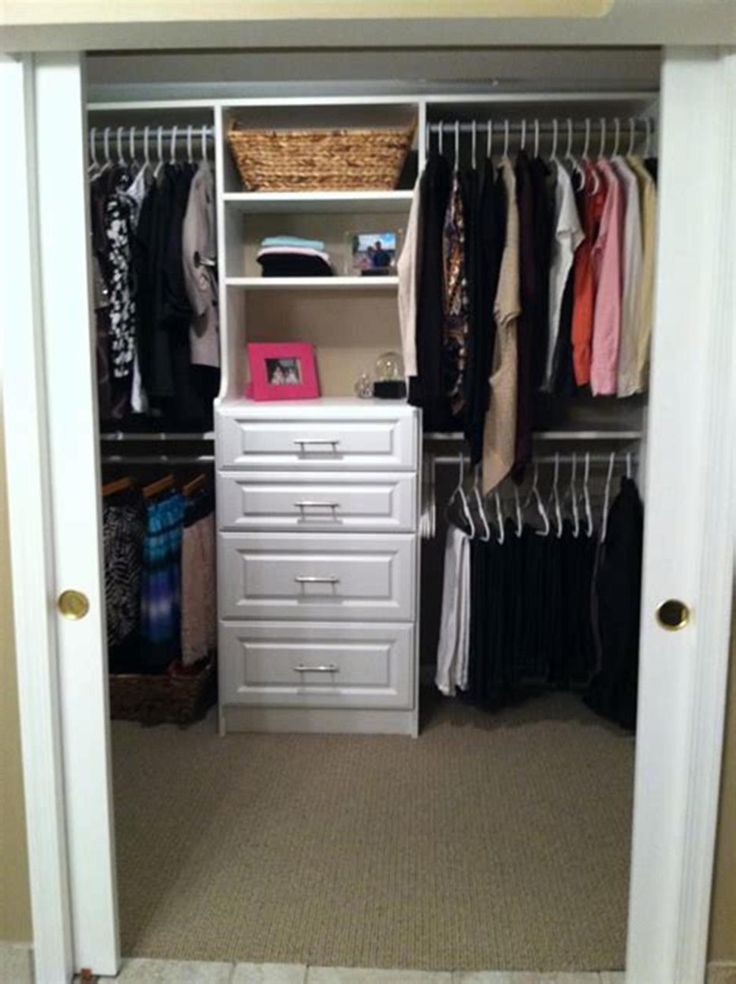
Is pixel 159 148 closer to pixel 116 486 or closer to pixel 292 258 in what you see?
pixel 292 258

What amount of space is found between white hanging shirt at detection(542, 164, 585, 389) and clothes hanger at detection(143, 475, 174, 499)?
1.38 m

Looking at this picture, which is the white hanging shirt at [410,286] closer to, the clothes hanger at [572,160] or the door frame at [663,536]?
the clothes hanger at [572,160]

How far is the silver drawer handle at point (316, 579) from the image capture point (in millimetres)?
2746

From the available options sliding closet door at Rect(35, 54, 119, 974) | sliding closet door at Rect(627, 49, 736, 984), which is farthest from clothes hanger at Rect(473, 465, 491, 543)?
sliding closet door at Rect(35, 54, 119, 974)

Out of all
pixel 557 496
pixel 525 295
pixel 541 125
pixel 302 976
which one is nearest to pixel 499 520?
pixel 557 496

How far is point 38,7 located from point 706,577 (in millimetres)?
1383

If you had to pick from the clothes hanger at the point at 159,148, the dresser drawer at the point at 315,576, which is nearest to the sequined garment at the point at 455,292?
the dresser drawer at the point at 315,576

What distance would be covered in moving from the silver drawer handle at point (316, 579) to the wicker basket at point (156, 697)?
0.53 metres

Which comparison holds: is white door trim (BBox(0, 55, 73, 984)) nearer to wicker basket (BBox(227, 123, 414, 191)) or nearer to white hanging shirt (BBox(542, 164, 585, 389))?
wicker basket (BBox(227, 123, 414, 191))

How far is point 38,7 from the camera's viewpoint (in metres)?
1.27

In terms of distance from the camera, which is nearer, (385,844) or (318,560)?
(385,844)

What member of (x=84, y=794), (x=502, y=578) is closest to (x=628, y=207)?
(x=502, y=578)

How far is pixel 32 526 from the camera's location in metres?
1.52

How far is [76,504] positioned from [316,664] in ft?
4.57
